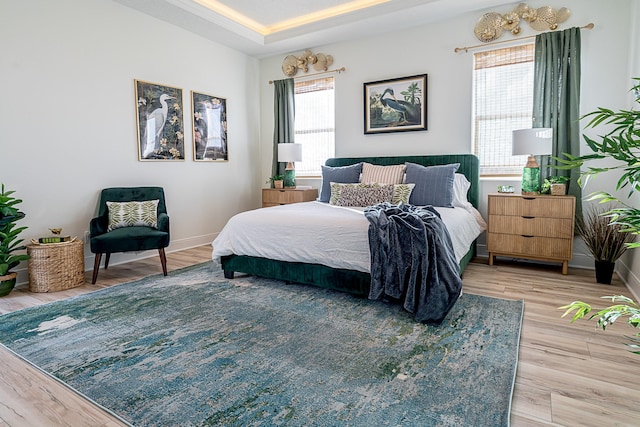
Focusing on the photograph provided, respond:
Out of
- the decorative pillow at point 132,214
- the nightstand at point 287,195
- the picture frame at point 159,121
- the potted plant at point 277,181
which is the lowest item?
the decorative pillow at point 132,214

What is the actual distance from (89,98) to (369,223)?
320 cm

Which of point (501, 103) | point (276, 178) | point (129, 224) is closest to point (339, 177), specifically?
point (276, 178)

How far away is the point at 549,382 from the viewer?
70.4 inches

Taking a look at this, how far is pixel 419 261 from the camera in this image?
8.16 ft

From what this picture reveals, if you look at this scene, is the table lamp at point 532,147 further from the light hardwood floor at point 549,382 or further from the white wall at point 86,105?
the white wall at point 86,105

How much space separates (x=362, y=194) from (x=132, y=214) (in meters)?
2.38

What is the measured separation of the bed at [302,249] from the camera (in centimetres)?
285

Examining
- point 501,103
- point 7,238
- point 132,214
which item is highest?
point 501,103

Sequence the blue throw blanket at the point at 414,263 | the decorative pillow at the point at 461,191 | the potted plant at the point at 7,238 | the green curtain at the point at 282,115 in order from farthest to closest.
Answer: the green curtain at the point at 282,115, the decorative pillow at the point at 461,191, the potted plant at the point at 7,238, the blue throw blanket at the point at 414,263

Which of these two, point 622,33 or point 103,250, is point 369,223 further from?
point 622,33

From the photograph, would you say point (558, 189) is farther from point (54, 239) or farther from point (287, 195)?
point (54, 239)

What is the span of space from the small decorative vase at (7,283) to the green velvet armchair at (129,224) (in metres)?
0.58

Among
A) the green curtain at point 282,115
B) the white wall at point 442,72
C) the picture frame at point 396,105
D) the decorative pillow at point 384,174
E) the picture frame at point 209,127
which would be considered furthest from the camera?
the green curtain at point 282,115

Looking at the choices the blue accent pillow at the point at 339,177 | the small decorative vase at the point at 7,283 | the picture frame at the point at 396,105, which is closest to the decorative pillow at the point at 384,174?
the blue accent pillow at the point at 339,177
